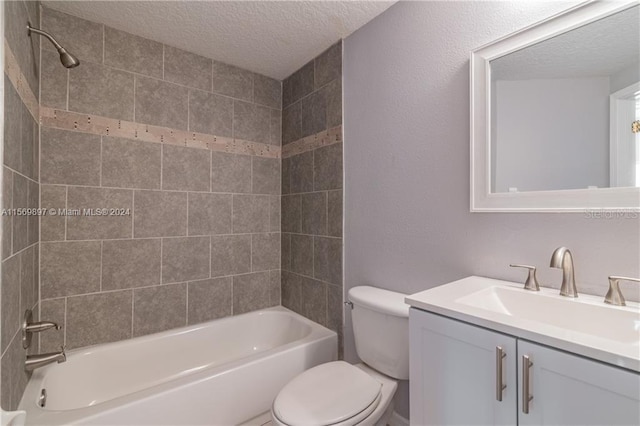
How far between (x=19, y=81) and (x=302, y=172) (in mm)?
1587

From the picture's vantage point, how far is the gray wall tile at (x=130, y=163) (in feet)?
5.95

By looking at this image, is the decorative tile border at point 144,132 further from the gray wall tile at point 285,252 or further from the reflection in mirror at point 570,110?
the reflection in mirror at point 570,110

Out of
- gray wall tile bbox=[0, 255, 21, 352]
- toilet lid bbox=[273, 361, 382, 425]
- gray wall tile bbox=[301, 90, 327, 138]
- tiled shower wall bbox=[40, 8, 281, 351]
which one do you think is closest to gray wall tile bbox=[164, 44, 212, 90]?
tiled shower wall bbox=[40, 8, 281, 351]

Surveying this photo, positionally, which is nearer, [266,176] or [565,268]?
[565,268]

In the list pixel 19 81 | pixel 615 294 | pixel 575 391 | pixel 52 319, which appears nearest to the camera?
pixel 575 391

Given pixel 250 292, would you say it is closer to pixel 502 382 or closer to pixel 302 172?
pixel 302 172

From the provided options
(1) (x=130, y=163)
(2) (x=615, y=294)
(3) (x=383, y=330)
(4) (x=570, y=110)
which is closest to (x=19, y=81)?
(1) (x=130, y=163)

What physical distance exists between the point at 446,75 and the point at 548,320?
1102mm

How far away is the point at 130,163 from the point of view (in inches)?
74.2

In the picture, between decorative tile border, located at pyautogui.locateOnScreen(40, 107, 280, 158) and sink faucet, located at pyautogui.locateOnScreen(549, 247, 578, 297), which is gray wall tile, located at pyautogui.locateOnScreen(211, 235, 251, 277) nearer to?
decorative tile border, located at pyautogui.locateOnScreen(40, 107, 280, 158)

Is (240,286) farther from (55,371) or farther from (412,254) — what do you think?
(412,254)

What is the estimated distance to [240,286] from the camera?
91.7 inches

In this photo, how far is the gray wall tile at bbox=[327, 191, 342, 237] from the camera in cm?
196

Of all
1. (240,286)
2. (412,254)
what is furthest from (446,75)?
(240,286)
